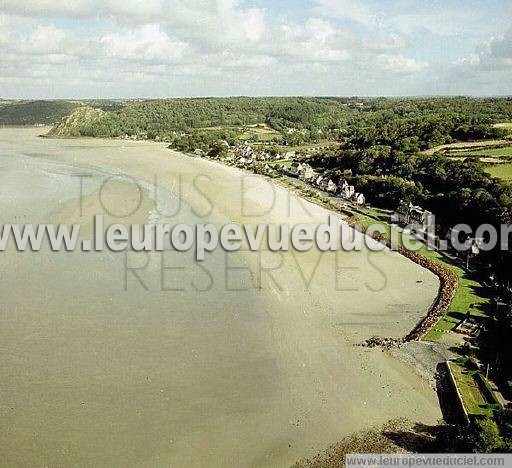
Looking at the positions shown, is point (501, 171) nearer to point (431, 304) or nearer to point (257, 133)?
point (431, 304)

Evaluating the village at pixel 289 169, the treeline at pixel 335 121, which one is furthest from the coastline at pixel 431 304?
the treeline at pixel 335 121

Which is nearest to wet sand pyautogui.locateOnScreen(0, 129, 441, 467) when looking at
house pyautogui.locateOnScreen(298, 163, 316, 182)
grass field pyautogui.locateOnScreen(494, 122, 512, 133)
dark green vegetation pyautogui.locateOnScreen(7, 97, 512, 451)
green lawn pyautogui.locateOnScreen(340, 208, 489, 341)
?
green lawn pyautogui.locateOnScreen(340, 208, 489, 341)

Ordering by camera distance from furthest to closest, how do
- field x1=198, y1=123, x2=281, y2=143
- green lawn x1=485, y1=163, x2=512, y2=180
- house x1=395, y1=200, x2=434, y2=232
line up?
field x1=198, y1=123, x2=281, y2=143 → green lawn x1=485, y1=163, x2=512, y2=180 → house x1=395, y1=200, x2=434, y2=232

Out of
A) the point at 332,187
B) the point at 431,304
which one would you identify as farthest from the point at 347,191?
the point at 431,304

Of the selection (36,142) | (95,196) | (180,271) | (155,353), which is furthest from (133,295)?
(36,142)

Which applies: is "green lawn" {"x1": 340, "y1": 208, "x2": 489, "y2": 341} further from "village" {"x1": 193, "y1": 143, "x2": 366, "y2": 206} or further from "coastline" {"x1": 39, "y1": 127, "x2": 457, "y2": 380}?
"village" {"x1": 193, "y1": 143, "x2": 366, "y2": 206}

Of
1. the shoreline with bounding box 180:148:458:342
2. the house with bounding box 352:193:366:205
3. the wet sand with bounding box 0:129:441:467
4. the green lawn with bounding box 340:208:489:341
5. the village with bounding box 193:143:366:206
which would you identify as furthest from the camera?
the village with bounding box 193:143:366:206

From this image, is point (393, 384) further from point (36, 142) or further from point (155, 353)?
point (36, 142)
